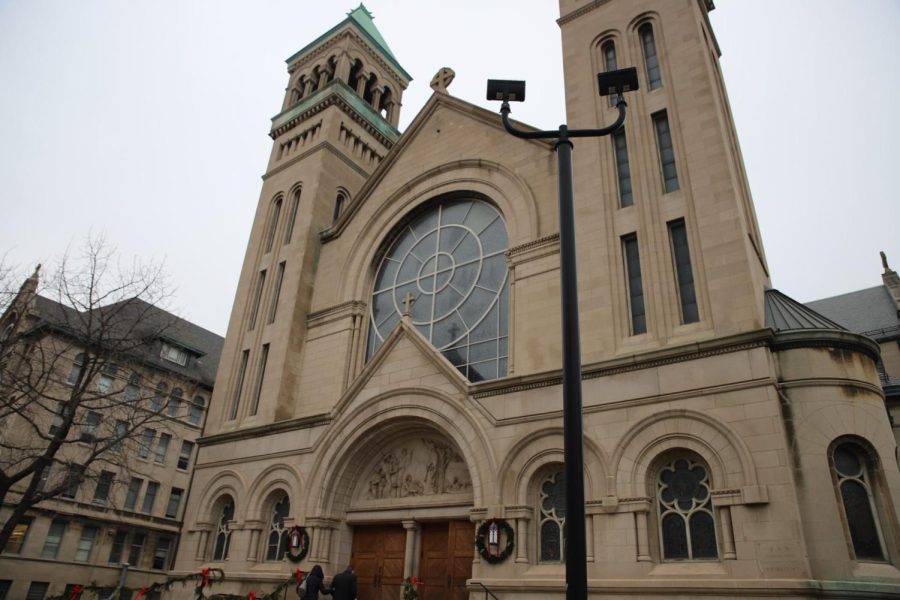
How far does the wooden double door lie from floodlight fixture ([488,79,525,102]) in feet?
34.3

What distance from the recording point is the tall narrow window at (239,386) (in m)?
22.6

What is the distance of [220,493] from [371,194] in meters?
11.3

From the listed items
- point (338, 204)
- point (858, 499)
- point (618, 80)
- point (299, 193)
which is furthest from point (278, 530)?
point (618, 80)

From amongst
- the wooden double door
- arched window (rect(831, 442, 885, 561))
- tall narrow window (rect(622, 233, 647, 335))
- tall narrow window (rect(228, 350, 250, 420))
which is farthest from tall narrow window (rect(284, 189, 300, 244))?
arched window (rect(831, 442, 885, 561))

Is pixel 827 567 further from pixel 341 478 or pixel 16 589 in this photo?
pixel 16 589

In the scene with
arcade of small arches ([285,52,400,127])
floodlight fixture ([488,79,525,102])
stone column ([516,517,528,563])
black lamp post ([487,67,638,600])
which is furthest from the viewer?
arcade of small arches ([285,52,400,127])

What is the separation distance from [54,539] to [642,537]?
35994 mm

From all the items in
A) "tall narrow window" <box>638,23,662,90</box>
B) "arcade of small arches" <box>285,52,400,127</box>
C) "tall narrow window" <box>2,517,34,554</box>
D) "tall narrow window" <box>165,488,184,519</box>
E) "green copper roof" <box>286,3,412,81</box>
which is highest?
"green copper roof" <box>286,3,412,81</box>

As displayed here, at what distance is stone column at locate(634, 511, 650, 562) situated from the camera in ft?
39.8

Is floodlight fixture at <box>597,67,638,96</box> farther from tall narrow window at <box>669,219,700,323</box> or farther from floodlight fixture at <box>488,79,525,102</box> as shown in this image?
tall narrow window at <box>669,219,700,323</box>

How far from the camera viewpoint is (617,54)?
18109mm

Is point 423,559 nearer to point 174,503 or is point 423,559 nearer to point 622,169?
point 622,169

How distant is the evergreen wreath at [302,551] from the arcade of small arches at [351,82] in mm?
18935

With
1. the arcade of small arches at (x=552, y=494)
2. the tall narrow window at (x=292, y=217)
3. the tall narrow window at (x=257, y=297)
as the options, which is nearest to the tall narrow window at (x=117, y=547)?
the arcade of small arches at (x=552, y=494)
